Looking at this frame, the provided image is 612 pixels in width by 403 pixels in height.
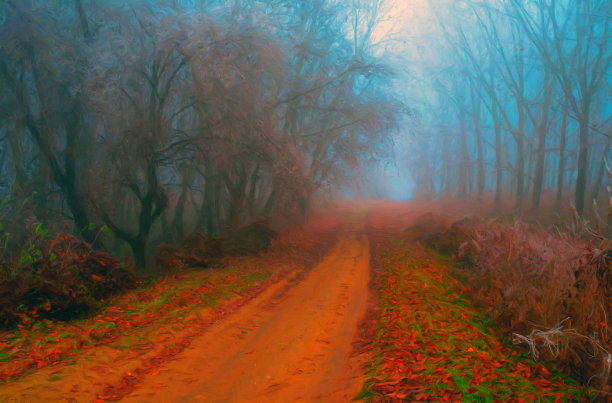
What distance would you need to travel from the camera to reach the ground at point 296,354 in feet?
13.6

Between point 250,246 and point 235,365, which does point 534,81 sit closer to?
point 250,246

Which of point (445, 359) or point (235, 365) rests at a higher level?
point (445, 359)

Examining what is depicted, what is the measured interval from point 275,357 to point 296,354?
12.2 inches

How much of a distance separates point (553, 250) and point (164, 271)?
9260mm

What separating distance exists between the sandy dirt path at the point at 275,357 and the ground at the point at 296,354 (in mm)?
20

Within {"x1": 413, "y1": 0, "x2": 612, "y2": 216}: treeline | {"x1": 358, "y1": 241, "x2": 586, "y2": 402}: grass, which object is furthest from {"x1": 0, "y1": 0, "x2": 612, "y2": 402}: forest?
{"x1": 413, "y1": 0, "x2": 612, "y2": 216}: treeline

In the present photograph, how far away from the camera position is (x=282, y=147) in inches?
528

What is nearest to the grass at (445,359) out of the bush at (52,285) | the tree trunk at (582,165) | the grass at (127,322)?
the grass at (127,322)

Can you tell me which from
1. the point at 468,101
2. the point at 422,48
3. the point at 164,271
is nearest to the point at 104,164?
the point at 164,271

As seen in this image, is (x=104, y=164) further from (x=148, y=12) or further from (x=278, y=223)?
(x=278, y=223)

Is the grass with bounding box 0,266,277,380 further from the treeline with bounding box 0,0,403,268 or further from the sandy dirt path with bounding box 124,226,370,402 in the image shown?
the treeline with bounding box 0,0,403,268

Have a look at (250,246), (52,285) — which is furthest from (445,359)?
(250,246)

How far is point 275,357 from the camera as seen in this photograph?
5270mm

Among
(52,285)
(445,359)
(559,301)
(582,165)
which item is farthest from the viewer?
(582,165)
